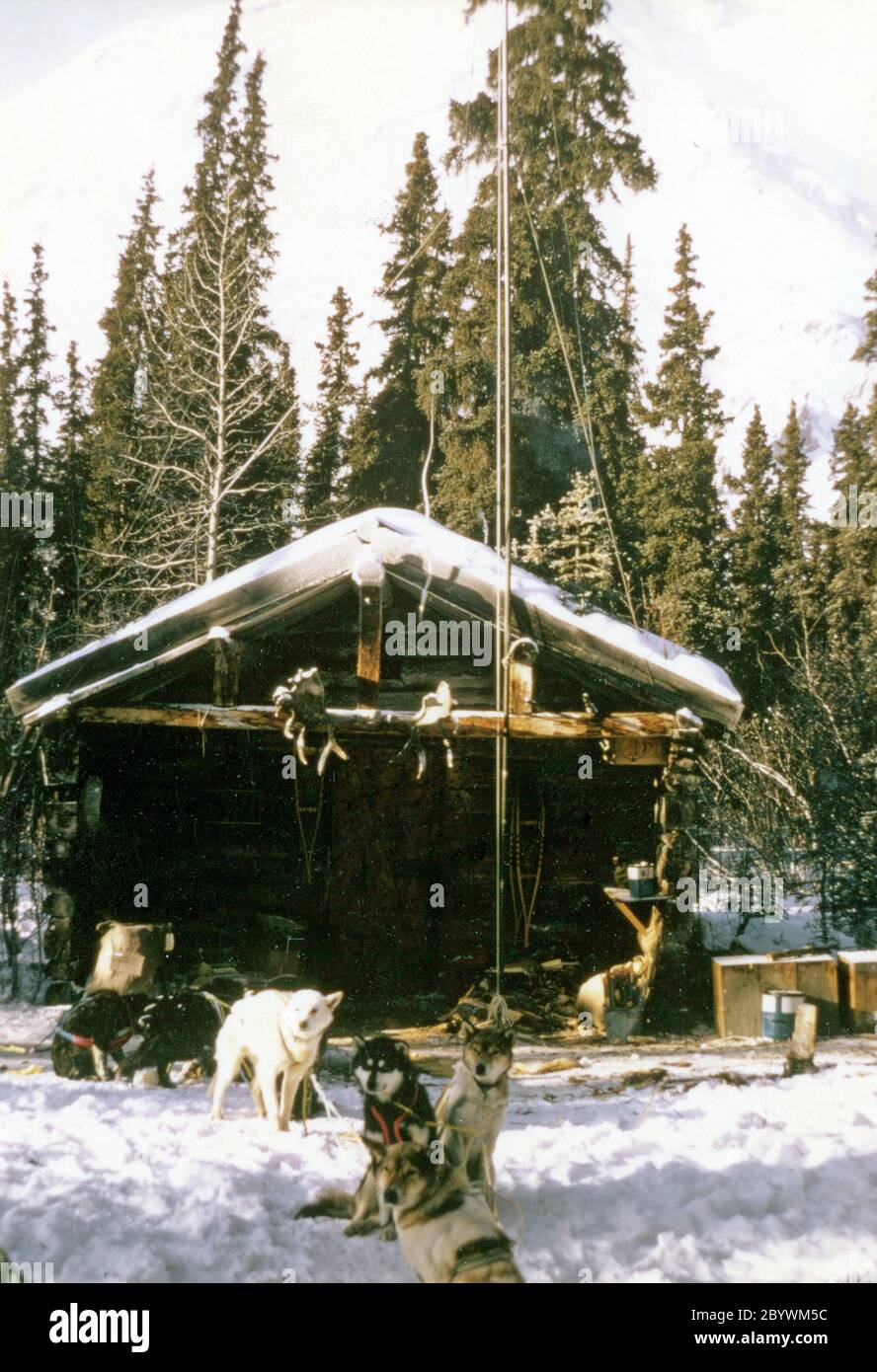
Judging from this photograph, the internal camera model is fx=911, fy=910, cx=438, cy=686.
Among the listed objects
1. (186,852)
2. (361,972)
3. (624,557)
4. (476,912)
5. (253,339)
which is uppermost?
(253,339)

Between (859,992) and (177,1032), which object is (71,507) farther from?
(859,992)

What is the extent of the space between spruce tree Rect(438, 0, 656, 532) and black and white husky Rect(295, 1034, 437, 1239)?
5.50m

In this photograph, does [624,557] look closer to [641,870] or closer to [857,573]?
[857,573]

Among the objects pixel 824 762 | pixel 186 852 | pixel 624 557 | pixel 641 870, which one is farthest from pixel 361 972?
pixel 624 557

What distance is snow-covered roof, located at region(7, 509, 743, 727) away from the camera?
639 cm

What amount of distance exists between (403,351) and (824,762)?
6.33m

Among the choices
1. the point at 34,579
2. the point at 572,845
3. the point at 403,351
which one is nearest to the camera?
the point at 572,845

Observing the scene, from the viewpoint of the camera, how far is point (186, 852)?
700 cm

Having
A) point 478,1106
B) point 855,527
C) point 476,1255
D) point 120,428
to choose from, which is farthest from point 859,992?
point 120,428

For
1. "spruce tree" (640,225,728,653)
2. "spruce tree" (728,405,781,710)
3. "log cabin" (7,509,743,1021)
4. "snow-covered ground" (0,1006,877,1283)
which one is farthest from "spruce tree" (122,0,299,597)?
"spruce tree" (728,405,781,710)

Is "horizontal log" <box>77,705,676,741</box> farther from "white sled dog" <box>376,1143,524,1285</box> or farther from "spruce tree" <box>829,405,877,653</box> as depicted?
"white sled dog" <box>376,1143,524,1285</box>

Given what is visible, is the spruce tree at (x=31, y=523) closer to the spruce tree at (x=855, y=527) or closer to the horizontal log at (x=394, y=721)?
the horizontal log at (x=394, y=721)

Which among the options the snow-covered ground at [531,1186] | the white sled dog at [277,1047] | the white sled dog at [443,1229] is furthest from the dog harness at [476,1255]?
the white sled dog at [277,1047]

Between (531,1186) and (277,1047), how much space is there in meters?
1.40
